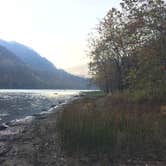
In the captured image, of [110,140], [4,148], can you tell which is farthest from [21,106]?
[110,140]

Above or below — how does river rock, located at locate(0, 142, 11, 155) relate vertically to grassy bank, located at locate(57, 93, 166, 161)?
below

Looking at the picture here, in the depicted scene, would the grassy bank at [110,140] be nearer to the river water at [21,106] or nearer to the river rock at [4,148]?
the river rock at [4,148]

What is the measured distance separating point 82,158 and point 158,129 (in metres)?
4.12

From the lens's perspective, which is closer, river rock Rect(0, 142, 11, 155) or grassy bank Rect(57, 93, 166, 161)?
grassy bank Rect(57, 93, 166, 161)

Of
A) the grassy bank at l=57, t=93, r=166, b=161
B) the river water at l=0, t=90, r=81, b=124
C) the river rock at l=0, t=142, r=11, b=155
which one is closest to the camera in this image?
the grassy bank at l=57, t=93, r=166, b=161

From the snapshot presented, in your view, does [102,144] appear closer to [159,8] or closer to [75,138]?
[75,138]

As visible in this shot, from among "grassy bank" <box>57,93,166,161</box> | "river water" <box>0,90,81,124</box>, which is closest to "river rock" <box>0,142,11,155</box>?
"grassy bank" <box>57,93,166,161</box>

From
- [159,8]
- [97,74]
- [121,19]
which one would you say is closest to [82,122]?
[159,8]

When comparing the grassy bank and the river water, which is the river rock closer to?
the grassy bank

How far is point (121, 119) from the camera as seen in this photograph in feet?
52.6

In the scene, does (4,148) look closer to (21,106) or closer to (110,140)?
(110,140)

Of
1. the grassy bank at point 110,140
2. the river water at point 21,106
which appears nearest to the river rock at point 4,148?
the grassy bank at point 110,140

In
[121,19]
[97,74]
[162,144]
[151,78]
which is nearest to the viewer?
[162,144]

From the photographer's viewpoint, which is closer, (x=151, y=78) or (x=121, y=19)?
(x=151, y=78)
